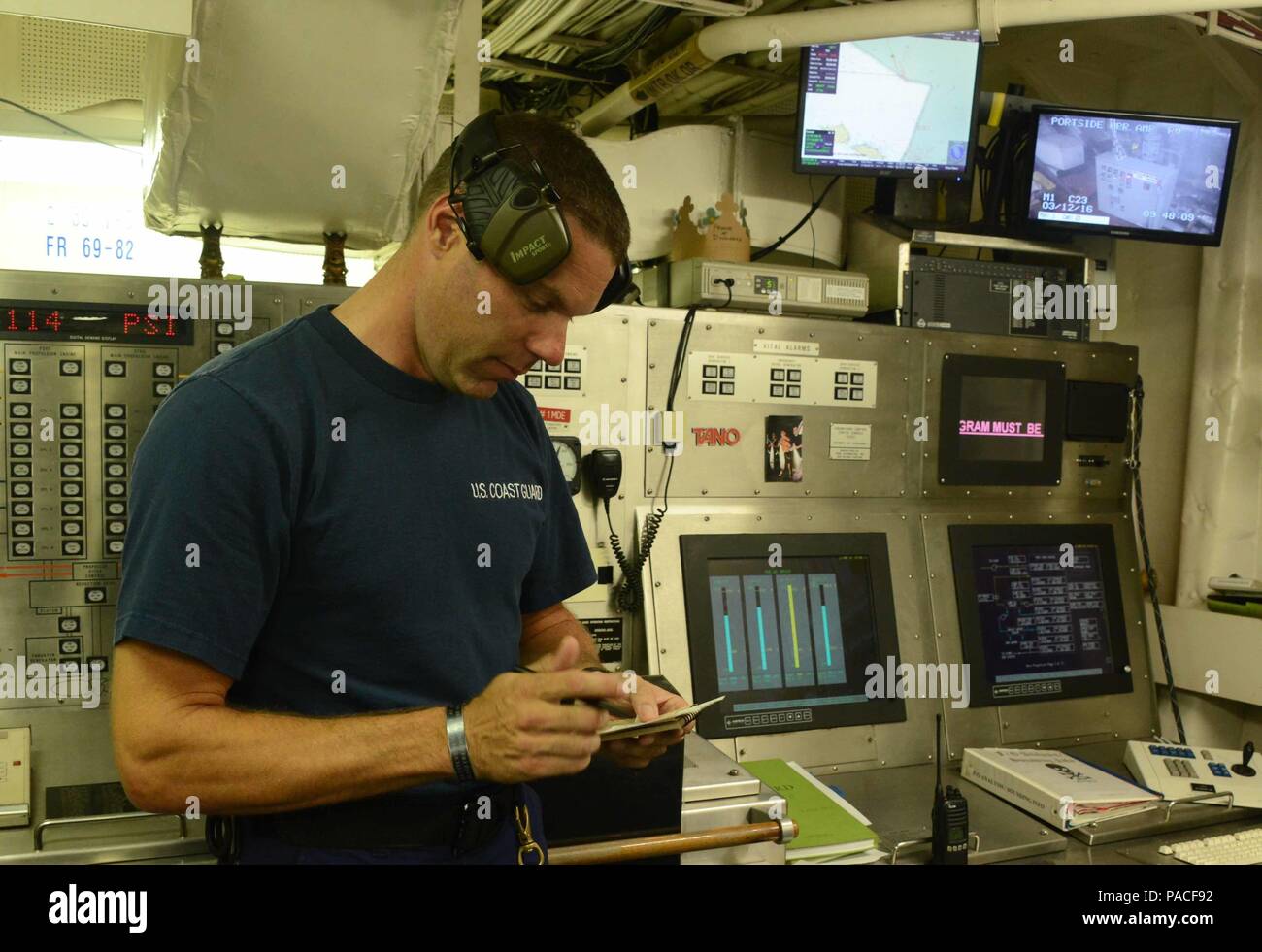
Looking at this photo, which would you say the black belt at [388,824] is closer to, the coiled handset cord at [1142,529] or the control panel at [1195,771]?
the control panel at [1195,771]

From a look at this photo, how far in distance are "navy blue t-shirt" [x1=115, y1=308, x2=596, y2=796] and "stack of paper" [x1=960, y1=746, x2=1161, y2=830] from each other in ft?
4.16

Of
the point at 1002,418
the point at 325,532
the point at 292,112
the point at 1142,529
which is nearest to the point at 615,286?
the point at 325,532

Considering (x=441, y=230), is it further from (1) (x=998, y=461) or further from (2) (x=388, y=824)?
(1) (x=998, y=461)

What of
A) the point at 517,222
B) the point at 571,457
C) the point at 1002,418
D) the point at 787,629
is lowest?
the point at 787,629

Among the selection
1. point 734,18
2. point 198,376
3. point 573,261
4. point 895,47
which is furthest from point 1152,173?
point 198,376

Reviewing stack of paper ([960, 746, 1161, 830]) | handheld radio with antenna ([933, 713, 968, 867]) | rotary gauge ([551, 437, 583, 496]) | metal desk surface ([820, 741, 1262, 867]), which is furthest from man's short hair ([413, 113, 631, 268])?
stack of paper ([960, 746, 1161, 830])

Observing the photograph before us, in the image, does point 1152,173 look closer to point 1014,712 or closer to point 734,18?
point 734,18

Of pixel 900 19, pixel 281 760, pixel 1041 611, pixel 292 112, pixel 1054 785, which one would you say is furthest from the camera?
pixel 1041 611

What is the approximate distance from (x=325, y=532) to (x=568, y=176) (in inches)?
19.4

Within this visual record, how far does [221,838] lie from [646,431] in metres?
1.27

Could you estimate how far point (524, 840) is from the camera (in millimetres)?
1239

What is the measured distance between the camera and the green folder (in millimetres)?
1722

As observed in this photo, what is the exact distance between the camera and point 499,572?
4.08 feet

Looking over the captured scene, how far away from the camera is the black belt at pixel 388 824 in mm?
1103
